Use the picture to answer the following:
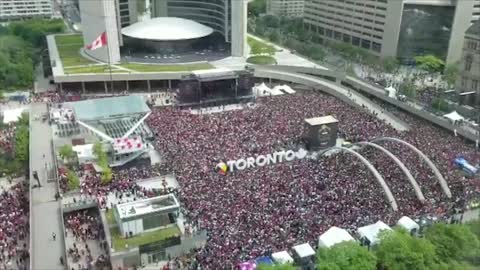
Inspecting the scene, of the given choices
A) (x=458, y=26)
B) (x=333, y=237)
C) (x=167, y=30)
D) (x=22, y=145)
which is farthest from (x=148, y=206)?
(x=458, y=26)

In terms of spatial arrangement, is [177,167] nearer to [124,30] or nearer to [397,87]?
[397,87]

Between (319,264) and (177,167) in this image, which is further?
(177,167)

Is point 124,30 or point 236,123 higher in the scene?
point 124,30

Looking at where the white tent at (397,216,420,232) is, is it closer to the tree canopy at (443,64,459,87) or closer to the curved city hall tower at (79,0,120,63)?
the tree canopy at (443,64,459,87)

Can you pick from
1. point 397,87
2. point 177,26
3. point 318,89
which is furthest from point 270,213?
point 177,26

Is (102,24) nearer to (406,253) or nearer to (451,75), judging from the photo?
(451,75)

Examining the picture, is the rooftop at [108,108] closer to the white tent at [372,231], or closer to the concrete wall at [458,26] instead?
the white tent at [372,231]

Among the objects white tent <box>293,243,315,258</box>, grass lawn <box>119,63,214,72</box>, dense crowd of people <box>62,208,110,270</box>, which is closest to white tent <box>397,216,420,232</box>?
white tent <box>293,243,315,258</box>
